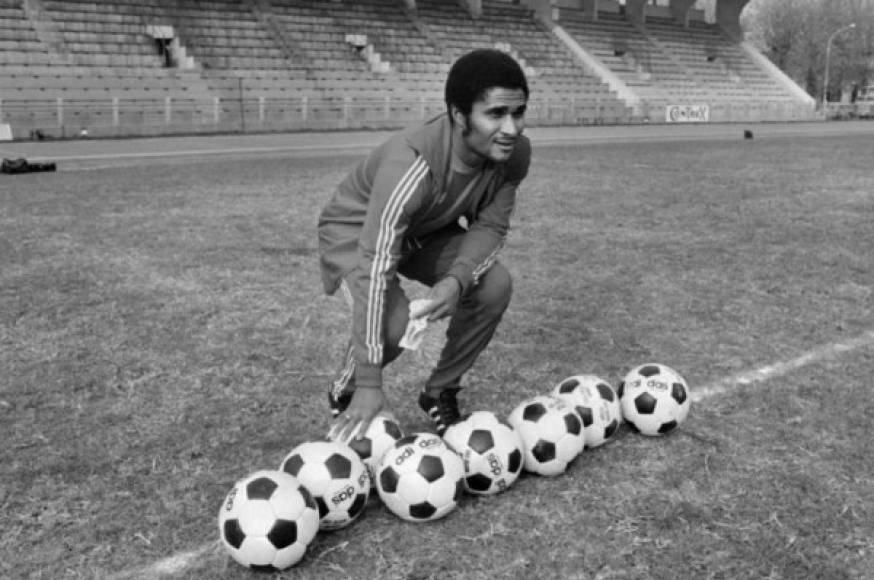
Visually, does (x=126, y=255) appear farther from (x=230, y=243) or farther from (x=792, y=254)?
(x=792, y=254)

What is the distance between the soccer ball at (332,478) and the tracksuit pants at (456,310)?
0.60m

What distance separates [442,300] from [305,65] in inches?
1248

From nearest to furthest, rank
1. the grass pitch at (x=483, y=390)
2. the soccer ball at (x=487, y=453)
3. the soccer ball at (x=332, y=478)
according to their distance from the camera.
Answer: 1. the grass pitch at (x=483, y=390)
2. the soccer ball at (x=332, y=478)
3. the soccer ball at (x=487, y=453)

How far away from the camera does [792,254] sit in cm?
807

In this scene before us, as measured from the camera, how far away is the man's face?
326 cm

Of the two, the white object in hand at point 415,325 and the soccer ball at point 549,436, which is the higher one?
the white object in hand at point 415,325

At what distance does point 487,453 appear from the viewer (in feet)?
10.9

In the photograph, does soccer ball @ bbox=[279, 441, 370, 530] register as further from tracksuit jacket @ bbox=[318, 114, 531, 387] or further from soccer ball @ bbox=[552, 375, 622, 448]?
soccer ball @ bbox=[552, 375, 622, 448]

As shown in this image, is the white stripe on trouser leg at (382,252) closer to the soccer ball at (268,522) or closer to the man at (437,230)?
the man at (437,230)

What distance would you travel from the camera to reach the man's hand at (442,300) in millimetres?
3256

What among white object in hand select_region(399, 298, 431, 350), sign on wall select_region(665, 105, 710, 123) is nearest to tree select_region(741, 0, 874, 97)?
sign on wall select_region(665, 105, 710, 123)

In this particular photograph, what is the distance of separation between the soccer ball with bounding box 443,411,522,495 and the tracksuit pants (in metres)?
0.52

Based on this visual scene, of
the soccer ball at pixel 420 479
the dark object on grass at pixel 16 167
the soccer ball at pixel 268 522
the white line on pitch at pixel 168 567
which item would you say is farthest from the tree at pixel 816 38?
the white line on pitch at pixel 168 567

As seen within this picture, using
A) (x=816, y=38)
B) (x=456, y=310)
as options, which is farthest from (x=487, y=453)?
(x=816, y=38)
